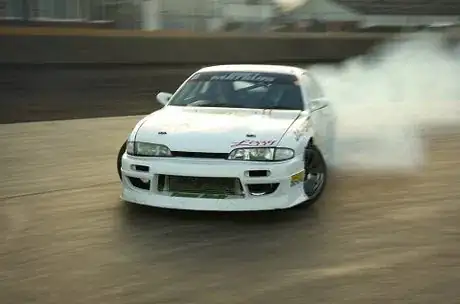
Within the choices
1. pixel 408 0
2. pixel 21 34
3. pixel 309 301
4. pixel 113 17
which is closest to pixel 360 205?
pixel 309 301

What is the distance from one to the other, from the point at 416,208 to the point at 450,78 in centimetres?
1782

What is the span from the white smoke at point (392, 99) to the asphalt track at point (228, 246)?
5.98 ft

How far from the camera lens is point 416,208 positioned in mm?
A: 7348

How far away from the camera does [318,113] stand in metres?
8.19

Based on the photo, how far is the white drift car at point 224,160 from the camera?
6.54 meters

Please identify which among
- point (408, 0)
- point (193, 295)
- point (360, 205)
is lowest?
point (408, 0)

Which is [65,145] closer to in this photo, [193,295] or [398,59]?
[193,295]

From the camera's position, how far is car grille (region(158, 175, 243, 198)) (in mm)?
6543

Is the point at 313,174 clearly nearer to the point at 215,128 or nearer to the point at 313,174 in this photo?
the point at 313,174

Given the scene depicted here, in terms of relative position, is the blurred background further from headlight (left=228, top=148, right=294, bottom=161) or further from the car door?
headlight (left=228, top=148, right=294, bottom=161)

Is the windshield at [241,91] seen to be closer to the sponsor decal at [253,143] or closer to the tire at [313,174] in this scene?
the tire at [313,174]

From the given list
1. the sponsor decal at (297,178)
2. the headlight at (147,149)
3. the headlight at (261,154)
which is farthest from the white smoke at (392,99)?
the headlight at (147,149)

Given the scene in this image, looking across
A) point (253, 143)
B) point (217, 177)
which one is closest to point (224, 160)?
point (217, 177)

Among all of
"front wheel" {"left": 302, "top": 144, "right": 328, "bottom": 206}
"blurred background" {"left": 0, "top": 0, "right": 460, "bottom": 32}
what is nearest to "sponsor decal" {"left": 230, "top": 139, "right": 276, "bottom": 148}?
"front wheel" {"left": 302, "top": 144, "right": 328, "bottom": 206}
